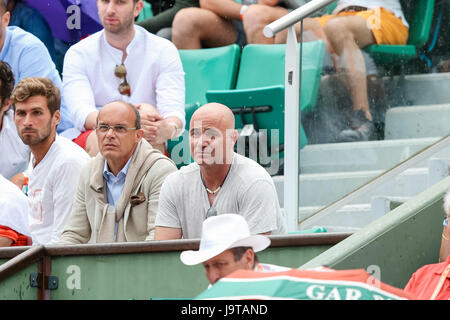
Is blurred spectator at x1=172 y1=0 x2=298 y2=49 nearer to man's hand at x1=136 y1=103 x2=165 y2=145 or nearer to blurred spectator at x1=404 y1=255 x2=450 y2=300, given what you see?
man's hand at x1=136 y1=103 x2=165 y2=145

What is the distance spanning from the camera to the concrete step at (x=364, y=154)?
635 centimetres

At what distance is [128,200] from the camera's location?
5742mm

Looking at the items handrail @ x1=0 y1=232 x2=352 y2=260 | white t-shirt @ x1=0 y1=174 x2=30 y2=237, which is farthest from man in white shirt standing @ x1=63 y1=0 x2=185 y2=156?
handrail @ x1=0 y1=232 x2=352 y2=260

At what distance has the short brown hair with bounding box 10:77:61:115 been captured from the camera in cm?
638

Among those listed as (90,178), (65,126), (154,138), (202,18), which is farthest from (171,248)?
(202,18)

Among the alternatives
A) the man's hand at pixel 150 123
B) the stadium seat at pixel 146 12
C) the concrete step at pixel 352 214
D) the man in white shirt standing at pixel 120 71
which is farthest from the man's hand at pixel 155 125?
the stadium seat at pixel 146 12

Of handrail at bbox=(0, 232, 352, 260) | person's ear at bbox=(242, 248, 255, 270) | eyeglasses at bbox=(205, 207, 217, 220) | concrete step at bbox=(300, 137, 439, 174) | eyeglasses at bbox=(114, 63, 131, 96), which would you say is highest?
eyeglasses at bbox=(114, 63, 131, 96)

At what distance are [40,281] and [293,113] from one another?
2.06 metres

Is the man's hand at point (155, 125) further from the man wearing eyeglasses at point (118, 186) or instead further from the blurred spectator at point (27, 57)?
the blurred spectator at point (27, 57)

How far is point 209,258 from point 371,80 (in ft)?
9.48

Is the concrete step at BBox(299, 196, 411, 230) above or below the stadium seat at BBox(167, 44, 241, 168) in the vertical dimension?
below

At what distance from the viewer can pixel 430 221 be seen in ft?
16.2

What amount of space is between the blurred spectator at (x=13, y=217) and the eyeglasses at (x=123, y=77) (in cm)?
146

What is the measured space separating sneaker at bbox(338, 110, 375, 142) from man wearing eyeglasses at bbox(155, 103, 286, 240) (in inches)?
43.5
